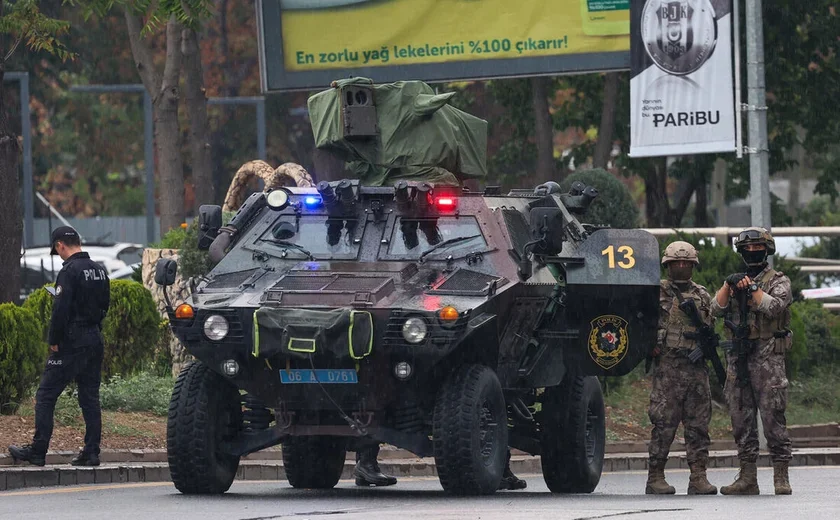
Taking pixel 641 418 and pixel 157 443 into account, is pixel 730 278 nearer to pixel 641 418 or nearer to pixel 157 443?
pixel 157 443

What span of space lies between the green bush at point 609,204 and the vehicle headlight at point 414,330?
431 inches

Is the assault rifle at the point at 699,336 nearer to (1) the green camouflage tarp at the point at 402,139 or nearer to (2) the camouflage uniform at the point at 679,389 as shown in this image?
(2) the camouflage uniform at the point at 679,389

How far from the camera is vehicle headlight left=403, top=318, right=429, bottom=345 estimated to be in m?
11.7

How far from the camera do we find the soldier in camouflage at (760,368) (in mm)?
13172

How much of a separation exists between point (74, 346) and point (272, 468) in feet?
7.93

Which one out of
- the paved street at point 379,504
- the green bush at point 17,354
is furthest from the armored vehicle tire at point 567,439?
the green bush at point 17,354

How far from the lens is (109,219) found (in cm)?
5459

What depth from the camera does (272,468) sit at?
15844 mm

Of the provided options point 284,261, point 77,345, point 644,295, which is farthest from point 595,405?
point 77,345

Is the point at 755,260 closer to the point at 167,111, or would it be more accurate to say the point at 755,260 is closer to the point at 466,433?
the point at 466,433

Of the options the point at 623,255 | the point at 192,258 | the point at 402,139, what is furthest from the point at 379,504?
the point at 192,258

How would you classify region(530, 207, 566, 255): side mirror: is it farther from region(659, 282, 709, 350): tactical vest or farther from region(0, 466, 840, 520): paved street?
region(0, 466, 840, 520): paved street

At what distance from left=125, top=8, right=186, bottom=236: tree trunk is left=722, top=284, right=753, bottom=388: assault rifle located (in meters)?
13.6

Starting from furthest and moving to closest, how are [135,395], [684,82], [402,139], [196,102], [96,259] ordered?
[96,259] → [196,102] → [684,82] → [135,395] → [402,139]
